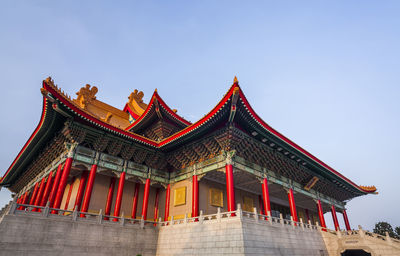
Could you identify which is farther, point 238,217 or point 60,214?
point 60,214

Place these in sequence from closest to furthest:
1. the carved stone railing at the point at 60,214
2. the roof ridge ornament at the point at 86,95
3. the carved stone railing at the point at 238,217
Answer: the carved stone railing at the point at 60,214
the carved stone railing at the point at 238,217
the roof ridge ornament at the point at 86,95

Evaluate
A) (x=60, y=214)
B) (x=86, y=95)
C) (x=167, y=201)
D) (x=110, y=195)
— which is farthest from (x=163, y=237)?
(x=86, y=95)

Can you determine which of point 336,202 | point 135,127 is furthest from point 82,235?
point 336,202

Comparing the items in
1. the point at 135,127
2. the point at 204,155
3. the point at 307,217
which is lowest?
the point at 307,217

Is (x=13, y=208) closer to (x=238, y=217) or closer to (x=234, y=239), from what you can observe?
(x=234, y=239)

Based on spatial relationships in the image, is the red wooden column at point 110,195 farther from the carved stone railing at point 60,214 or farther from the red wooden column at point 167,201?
the red wooden column at point 167,201

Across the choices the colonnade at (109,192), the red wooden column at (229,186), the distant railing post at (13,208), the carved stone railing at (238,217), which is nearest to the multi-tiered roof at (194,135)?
the red wooden column at (229,186)

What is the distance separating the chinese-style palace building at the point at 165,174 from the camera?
11500 mm

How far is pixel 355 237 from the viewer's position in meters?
13.9

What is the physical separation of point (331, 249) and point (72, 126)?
58.0ft

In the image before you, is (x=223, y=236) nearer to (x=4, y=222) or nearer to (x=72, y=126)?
(x=4, y=222)

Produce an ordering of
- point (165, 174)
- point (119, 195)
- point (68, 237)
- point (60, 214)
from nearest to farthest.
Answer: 1. point (68, 237)
2. point (60, 214)
3. point (119, 195)
4. point (165, 174)

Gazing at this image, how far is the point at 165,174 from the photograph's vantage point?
16984 mm

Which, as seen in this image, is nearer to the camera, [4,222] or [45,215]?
[4,222]
